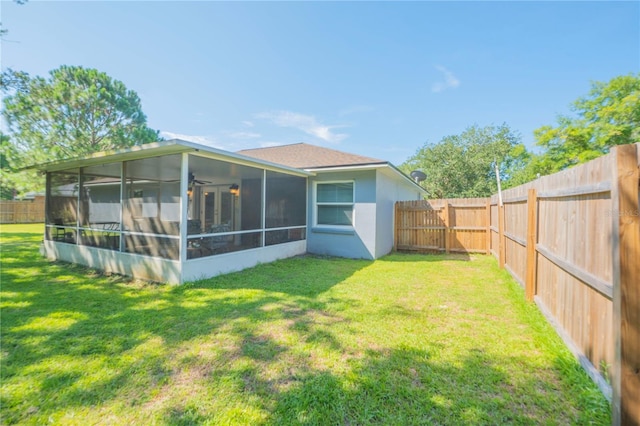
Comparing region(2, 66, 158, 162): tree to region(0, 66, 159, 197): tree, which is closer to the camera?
region(0, 66, 159, 197): tree

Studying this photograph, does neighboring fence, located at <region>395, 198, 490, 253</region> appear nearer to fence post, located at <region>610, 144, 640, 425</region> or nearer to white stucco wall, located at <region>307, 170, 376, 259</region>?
white stucco wall, located at <region>307, 170, 376, 259</region>

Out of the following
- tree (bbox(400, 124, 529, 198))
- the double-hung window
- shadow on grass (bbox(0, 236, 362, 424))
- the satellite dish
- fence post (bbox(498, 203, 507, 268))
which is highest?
tree (bbox(400, 124, 529, 198))

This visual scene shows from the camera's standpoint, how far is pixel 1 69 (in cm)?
718

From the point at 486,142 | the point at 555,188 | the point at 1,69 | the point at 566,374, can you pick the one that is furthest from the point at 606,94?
the point at 1,69

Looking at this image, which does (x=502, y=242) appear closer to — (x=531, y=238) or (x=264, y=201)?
(x=531, y=238)

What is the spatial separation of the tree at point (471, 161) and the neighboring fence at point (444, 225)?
418 inches

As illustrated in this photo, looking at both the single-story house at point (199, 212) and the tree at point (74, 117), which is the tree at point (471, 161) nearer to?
the single-story house at point (199, 212)

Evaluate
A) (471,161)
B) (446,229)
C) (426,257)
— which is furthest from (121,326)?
(471,161)

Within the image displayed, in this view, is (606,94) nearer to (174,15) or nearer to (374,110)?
(374,110)

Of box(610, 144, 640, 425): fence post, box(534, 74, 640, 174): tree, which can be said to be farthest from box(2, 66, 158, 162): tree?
box(534, 74, 640, 174): tree

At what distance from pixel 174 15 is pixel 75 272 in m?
7.06

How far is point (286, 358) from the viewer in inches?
108

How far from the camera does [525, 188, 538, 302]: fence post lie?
13.4 feet

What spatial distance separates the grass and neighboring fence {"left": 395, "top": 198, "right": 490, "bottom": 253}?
459 cm
